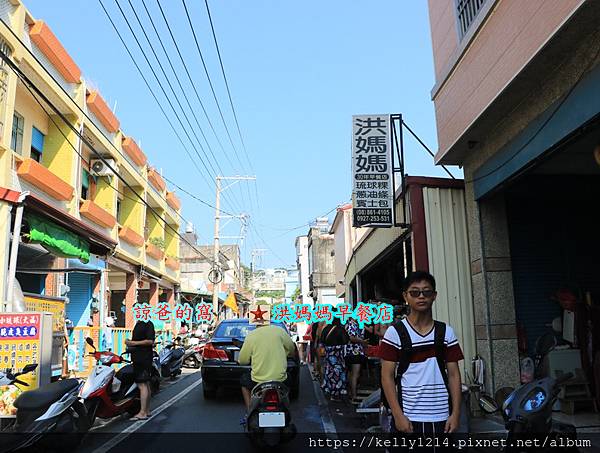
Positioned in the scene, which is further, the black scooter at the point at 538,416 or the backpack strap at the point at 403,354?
the black scooter at the point at 538,416

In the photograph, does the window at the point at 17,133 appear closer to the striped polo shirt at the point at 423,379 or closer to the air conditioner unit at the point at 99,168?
the air conditioner unit at the point at 99,168

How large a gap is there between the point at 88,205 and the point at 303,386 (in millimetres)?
8818

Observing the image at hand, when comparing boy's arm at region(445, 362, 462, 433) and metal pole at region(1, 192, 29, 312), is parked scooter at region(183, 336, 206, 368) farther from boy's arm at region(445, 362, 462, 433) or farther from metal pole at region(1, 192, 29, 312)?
boy's arm at region(445, 362, 462, 433)

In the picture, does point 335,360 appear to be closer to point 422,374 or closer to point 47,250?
point 422,374

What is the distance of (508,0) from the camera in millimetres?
6223

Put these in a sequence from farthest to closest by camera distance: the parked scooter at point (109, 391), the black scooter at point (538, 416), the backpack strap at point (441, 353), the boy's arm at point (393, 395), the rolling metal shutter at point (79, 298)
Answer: the rolling metal shutter at point (79, 298)
the parked scooter at point (109, 391)
the black scooter at point (538, 416)
the backpack strap at point (441, 353)
the boy's arm at point (393, 395)

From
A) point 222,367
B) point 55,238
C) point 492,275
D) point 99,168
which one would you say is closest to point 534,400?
point 492,275

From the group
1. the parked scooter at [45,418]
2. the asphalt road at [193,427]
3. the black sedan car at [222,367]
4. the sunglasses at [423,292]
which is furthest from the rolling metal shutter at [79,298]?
the sunglasses at [423,292]

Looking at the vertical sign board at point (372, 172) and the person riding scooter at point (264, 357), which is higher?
the vertical sign board at point (372, 172)

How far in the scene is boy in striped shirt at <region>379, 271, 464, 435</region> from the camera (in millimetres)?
3328

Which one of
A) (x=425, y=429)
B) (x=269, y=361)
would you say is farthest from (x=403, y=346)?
(x=269, y=361)

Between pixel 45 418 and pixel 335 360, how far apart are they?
204 inches

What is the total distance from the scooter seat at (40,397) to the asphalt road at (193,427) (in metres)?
0.96

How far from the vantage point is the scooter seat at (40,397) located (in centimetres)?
516
